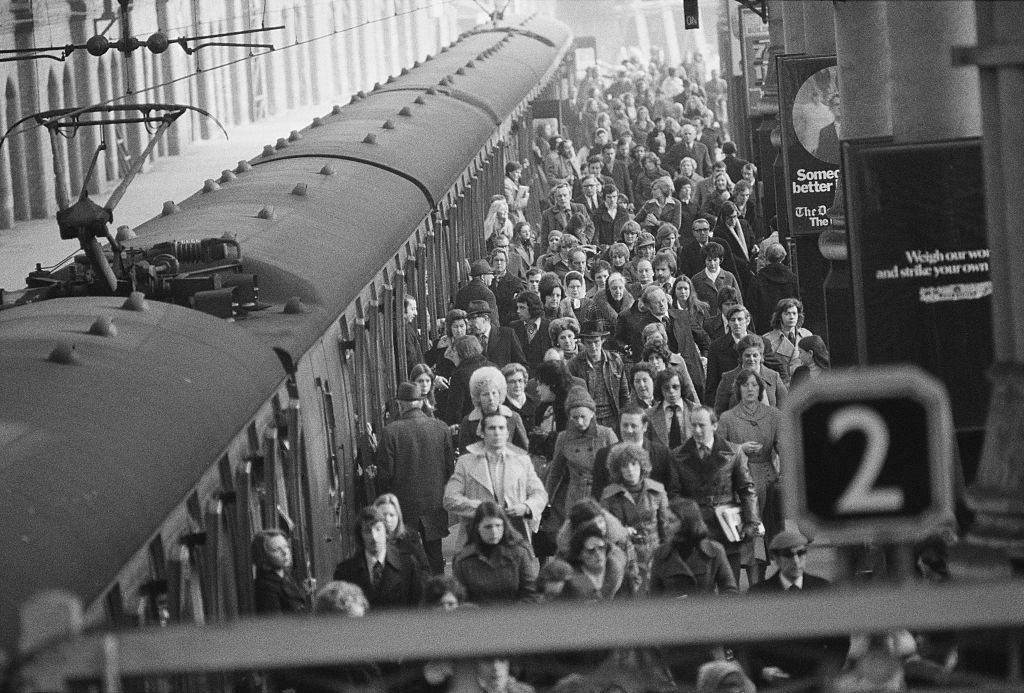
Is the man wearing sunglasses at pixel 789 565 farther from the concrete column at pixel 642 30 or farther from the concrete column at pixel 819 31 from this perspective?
the concrete column at pixel 642 30

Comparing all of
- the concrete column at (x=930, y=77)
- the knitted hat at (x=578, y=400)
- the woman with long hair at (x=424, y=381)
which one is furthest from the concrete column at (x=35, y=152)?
the concrete column at (x=930, y=77)

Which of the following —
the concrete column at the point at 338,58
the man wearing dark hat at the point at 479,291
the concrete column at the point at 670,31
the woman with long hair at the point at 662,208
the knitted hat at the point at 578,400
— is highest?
the concrete column at the point at 670,31

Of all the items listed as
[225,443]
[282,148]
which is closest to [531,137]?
[282,148]

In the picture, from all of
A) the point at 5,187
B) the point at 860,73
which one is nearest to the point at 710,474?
the point at 860,73

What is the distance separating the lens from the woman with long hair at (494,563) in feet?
29.5

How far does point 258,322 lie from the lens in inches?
409

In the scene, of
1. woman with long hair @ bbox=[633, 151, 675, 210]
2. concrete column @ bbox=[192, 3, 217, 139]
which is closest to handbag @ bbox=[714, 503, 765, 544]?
woman with long hair @ bbox=[633, 151, 675, 210]

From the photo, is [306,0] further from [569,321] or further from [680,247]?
[569,321]

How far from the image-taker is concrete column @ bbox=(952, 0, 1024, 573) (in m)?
6.51

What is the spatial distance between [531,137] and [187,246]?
23143 mm

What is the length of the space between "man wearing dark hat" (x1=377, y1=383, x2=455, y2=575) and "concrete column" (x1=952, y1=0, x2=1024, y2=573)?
5.37m

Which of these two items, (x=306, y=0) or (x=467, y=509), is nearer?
(x=467, y=509)

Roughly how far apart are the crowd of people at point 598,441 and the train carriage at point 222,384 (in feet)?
1.41

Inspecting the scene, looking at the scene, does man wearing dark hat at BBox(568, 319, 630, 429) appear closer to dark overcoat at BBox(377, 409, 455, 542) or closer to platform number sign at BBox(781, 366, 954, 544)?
dark overcoat at BBox(377, 409, 455, 542)
